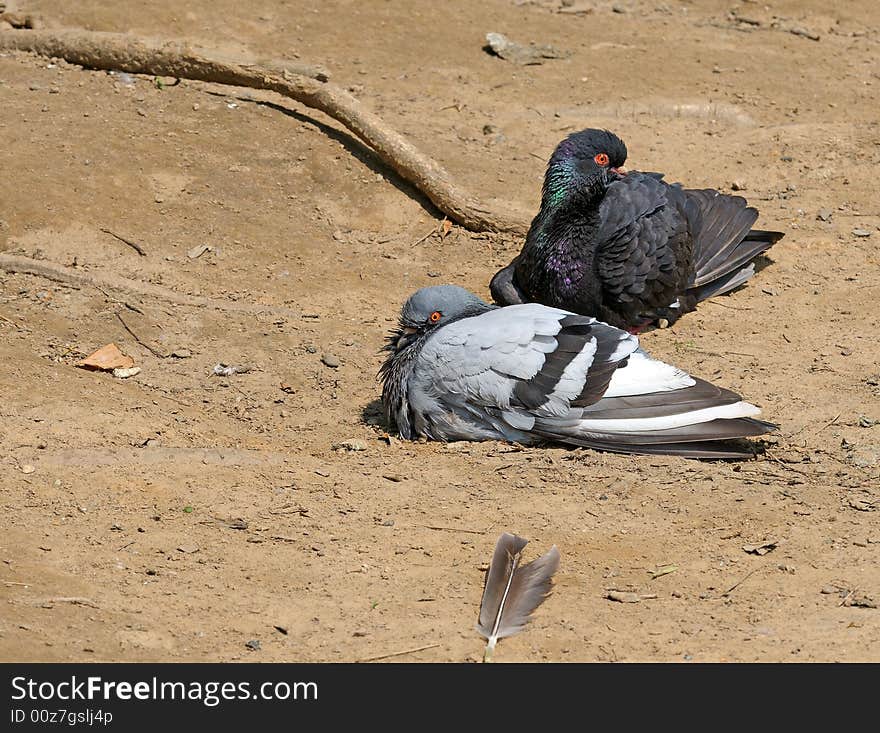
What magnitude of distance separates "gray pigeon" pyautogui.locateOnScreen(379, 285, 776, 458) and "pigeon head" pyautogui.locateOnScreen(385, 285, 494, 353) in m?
0.16

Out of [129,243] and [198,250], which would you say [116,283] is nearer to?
[129,243]

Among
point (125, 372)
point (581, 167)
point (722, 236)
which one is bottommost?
point (125, 372)

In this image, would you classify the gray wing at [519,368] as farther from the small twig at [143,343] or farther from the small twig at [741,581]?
the small twig at [143,343]

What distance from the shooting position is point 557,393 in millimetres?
5859

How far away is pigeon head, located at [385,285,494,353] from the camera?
6.31 meters

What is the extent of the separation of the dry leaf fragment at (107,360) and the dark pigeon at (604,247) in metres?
2.26

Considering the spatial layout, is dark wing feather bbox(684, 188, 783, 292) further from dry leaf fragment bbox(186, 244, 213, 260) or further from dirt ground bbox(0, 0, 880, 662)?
dry leaf fragment bbox(186, 244, 213, 260)

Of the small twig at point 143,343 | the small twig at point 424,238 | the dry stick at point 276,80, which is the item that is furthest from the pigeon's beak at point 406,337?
the dry stick at point 276,80

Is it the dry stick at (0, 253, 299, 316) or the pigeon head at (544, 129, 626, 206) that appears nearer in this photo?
the dry stick at (0, 253, 299, 316)

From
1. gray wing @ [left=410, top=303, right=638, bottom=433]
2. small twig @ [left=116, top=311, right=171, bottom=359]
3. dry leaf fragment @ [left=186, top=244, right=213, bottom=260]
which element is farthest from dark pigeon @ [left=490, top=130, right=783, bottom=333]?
small twig @ [left=116, top=311, right=171, bottom=359]

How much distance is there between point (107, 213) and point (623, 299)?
3.25 m

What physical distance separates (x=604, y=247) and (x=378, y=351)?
155cm

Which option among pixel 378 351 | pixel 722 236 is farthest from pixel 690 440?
Answer: pixel 722 236

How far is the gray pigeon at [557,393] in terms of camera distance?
5.73 meters
